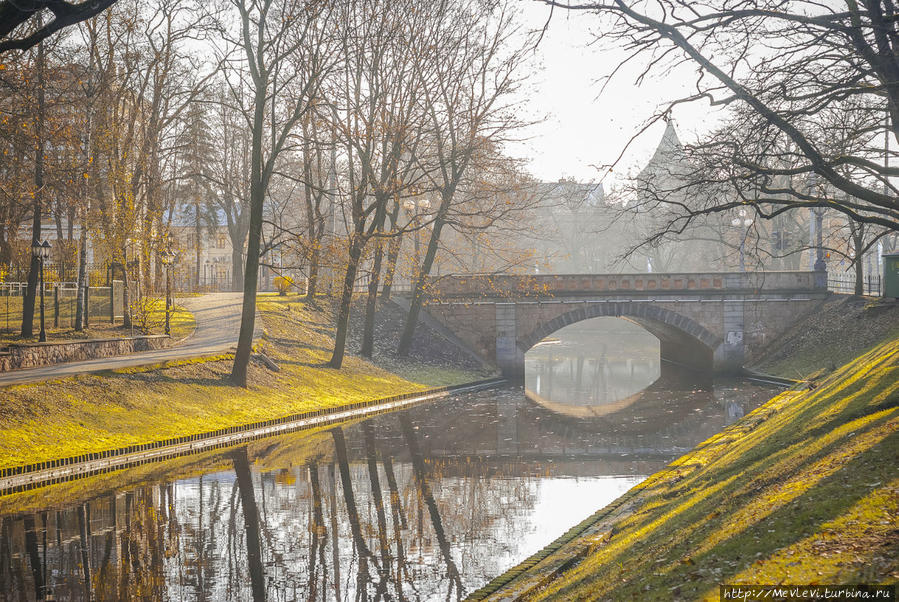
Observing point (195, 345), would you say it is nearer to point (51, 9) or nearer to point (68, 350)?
point (68, 350)

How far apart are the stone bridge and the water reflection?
17.5 meters

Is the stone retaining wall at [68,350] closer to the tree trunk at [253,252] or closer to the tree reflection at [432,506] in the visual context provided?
the tree trunk at [253,252]

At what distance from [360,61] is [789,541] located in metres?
26.0

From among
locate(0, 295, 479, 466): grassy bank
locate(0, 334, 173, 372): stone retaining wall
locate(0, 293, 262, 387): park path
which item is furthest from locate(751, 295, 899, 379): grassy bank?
locate(0, 334, 173, 372): stone retaining wall

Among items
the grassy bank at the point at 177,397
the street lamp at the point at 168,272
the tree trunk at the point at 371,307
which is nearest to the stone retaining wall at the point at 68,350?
the street lamp at the point at 168,272

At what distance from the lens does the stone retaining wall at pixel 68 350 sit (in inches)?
886

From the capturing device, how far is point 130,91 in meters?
33.3

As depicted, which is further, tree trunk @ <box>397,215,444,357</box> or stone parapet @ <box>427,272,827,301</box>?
stone parapet @ <box>427,272,827,301</box>

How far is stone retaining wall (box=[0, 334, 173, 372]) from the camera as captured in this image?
2250cm

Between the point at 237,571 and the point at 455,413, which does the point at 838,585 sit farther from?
the point at 455,413

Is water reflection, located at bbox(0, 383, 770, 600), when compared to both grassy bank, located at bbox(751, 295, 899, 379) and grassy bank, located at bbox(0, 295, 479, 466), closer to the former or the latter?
grassy bank, located at bbox(0, 295, 479, 466)

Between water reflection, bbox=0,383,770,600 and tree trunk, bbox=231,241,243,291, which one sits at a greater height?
tree trunk, bbox=231,241,243,291

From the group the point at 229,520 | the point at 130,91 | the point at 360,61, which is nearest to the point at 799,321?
the point at 360,61

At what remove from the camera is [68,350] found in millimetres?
24469
